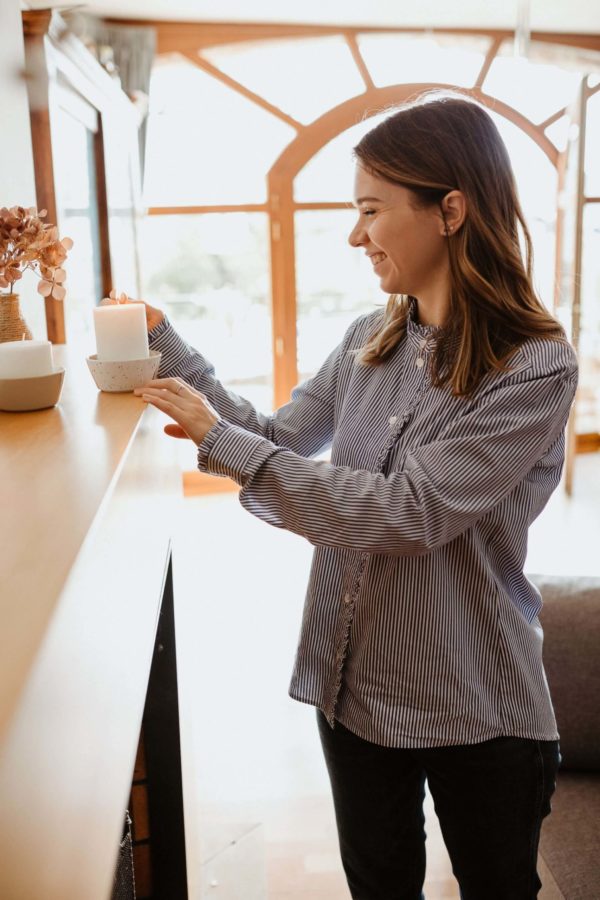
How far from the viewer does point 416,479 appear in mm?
1146

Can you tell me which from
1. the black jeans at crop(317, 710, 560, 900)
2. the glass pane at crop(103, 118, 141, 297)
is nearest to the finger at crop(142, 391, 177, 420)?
the black jeans at crop(317, 710, 560, 900)

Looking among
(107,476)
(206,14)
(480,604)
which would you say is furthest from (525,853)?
(206,14)

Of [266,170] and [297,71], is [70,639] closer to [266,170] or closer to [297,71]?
[266,170]

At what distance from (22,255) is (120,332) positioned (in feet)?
0.56

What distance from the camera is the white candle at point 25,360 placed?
3.29ft

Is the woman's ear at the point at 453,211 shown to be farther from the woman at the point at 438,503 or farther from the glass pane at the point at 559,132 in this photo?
the glass pane at the point at 559,132

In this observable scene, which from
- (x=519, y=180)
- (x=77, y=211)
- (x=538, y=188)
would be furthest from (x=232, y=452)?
(x=538, y=188)

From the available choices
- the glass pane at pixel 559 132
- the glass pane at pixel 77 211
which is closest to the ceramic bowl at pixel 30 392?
the glass pane at pixel 77 211

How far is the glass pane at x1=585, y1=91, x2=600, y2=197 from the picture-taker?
6.20 meters

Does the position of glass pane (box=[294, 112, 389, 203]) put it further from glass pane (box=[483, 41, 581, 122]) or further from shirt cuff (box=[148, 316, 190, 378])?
shirt cuff (box=[148, 316, 190, 378])

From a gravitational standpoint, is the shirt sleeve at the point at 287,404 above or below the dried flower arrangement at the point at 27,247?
below

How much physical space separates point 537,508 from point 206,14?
15.0 feet

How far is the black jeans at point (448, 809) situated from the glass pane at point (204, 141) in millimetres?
4645

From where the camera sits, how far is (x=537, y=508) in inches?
51.1
